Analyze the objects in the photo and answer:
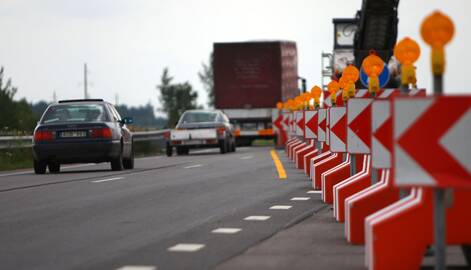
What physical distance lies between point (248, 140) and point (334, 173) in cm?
3790

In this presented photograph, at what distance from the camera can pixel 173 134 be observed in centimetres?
3741

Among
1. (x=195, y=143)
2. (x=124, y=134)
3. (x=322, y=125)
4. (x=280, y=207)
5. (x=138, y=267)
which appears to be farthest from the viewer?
(x=195, y=143)

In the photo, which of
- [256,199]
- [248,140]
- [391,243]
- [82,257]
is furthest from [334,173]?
[248,140]

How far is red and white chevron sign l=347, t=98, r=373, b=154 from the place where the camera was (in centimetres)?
1100

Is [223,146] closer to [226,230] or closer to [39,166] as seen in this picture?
[39,166]

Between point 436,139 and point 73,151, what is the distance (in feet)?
56.6

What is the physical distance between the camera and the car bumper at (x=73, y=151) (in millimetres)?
23125

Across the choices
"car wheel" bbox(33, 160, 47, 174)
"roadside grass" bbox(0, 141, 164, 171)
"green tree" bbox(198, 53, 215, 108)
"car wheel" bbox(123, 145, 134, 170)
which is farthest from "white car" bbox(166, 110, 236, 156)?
"green tree" bbox(198, 53, 215, 108)

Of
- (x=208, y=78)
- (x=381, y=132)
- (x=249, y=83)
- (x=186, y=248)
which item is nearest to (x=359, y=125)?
(x=381, y=132)

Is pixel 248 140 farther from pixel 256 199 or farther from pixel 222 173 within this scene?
pixel 256 199

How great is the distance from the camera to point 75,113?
78.2 feet

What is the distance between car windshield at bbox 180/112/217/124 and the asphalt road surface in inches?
700

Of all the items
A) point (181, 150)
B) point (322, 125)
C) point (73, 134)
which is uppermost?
point (322, 125)

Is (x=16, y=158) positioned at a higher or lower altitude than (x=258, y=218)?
lower
